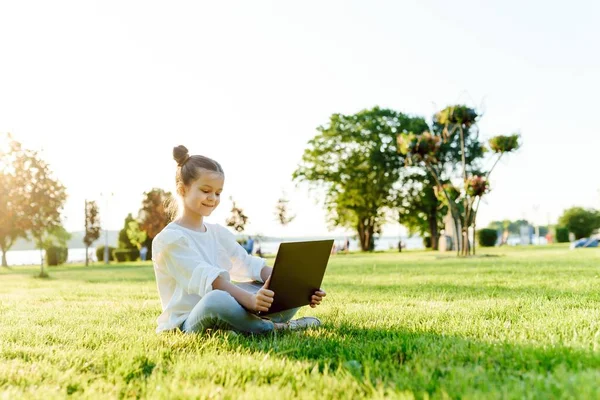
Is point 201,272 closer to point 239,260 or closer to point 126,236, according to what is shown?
point 239,260

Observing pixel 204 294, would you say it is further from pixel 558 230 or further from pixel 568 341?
pixel 558 230

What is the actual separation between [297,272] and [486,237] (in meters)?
44.0

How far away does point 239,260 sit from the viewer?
386cm

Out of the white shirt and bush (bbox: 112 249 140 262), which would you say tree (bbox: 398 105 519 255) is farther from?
bush (bbox: 112 249 140 262)

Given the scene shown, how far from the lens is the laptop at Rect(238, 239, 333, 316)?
3.03 m

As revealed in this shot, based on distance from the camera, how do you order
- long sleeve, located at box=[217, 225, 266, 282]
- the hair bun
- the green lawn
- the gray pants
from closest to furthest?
the green lawn < the gray pants < the hair bun < long sleeve, located at box=[217, 225, 266, 282]

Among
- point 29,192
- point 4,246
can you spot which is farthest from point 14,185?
point 4,246

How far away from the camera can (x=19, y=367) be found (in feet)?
8.61

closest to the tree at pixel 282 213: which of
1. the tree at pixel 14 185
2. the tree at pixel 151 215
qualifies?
the tree at pixel 151 215

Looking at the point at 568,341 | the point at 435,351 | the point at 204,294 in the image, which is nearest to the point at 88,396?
the point at 204,294

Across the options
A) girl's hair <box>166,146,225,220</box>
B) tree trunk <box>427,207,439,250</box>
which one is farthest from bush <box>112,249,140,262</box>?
girl's hair <box>166,146,225,220</box>

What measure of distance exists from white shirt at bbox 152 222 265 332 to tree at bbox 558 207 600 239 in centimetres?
5220

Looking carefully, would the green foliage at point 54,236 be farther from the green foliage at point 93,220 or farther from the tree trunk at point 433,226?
the tree trunk at point 433,226

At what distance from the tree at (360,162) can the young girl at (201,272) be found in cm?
3349
